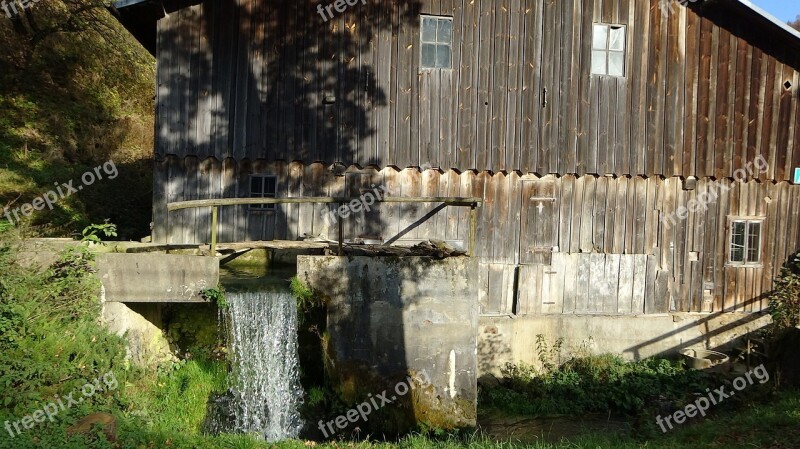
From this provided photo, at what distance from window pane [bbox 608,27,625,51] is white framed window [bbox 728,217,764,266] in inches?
188

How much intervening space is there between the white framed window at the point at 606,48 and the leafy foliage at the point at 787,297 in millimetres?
5967

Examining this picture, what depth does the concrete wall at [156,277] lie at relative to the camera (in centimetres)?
834

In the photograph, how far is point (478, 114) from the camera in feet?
37.1

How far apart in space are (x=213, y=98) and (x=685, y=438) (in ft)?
33.6

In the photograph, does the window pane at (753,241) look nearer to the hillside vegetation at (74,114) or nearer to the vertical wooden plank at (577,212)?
the vertical wooden plank at (577,212)

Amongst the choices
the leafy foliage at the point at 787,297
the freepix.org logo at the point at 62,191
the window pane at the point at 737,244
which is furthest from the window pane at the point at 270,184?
the leafy foliage at the point at 787,297

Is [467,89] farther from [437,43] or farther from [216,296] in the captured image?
[216,296]

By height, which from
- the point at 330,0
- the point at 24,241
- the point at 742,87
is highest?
the point at 330,0

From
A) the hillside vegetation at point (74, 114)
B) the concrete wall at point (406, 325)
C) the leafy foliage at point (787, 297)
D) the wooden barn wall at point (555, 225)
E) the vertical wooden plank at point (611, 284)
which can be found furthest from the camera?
the hillside vegetation at point (74, 114)

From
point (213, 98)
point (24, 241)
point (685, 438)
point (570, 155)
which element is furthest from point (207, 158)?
point (685, 438)

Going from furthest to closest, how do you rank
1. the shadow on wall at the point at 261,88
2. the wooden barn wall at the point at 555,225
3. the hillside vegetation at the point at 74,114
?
the hillside vegetation at the point at 74,114 → the wooden barn wall at the point at 555,225 → the shadow on wall at the point at 261,88

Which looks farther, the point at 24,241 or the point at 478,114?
the point at 478,114

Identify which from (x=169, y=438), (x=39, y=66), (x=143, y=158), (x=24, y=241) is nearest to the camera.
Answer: (x=169, y=438)

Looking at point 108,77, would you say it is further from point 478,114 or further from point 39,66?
point 478,114
